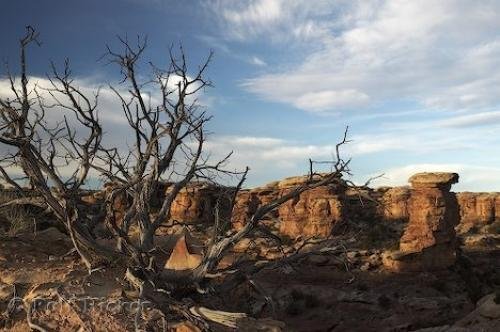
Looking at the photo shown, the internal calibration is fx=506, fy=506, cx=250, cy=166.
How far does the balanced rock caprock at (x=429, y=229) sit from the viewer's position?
3159cm

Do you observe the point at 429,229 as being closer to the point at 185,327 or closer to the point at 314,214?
the point at 314,214

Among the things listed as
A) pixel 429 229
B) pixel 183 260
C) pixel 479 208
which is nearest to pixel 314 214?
pixel 429 229

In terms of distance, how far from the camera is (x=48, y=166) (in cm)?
977

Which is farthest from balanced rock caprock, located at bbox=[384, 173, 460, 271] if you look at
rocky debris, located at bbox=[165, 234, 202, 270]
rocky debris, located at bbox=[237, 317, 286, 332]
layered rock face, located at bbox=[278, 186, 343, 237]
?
rocky debris, located at bbox=[237, 317, 286, 332]

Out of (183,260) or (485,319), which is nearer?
(183,260)

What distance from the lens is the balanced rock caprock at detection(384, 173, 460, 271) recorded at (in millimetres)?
Answer: 31594

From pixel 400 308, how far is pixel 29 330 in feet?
72.9

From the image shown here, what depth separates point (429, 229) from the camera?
105 feet

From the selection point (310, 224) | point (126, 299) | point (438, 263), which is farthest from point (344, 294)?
point (126, 299)

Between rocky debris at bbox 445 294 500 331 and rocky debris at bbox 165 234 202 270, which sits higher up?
rocky debris at bbox 165 234 202 270

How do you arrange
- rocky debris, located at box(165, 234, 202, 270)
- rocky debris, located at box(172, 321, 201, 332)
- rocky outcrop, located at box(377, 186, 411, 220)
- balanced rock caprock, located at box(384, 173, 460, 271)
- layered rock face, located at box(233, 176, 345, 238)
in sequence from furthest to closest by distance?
rocky outcrop, located at box(377, 186, 411, 220) → layered rock face, located at box(233, 176, 345, 238) → balanced rock caprock, located at box(384, 173, 460, 271) → rocky debris, located at box(165, 234, 202, 270) → rocky debris, located at box(172, 321, 201, 332)

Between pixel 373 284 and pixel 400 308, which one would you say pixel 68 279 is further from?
pixel 373 284

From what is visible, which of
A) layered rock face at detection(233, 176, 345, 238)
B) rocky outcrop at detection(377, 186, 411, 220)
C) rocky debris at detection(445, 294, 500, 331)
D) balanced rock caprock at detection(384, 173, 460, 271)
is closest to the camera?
rocky debris at detection(445, 294, 500, 331)

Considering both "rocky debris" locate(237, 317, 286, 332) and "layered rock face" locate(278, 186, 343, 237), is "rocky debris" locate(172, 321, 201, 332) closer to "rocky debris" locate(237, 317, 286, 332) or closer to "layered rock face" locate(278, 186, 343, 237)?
"rocky debris" locate(237, 317, 286, 332)
